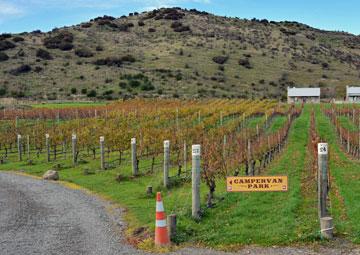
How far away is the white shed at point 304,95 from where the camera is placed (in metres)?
90.1

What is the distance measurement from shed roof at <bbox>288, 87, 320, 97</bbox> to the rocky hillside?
8.63 ft

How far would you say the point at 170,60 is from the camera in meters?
99.8

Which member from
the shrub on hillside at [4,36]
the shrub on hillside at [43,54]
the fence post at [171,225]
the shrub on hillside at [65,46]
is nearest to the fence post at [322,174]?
the fence post at [171,225]

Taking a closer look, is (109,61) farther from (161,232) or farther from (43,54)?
(161,232)

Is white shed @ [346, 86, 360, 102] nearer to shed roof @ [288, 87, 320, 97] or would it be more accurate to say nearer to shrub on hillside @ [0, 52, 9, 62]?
shed roof @ [288, 87, 320, 97]

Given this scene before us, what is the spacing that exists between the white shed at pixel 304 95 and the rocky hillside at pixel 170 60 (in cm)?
282

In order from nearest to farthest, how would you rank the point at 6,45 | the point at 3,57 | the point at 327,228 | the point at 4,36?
the point at 327,228 < the point at 3,57 < the point at 6,45 < the point at 4,36

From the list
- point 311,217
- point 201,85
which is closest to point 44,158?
point 311,217

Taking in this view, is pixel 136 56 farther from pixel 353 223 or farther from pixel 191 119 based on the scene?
pixel 353 223

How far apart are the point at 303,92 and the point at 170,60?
2396 cm

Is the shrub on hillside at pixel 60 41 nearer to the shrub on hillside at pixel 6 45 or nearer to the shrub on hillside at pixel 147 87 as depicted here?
the shrub on hillside at pixel 6 45

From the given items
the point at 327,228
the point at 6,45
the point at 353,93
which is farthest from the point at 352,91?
the point at 327,228

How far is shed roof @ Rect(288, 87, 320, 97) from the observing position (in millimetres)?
90500

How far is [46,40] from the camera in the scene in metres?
106
